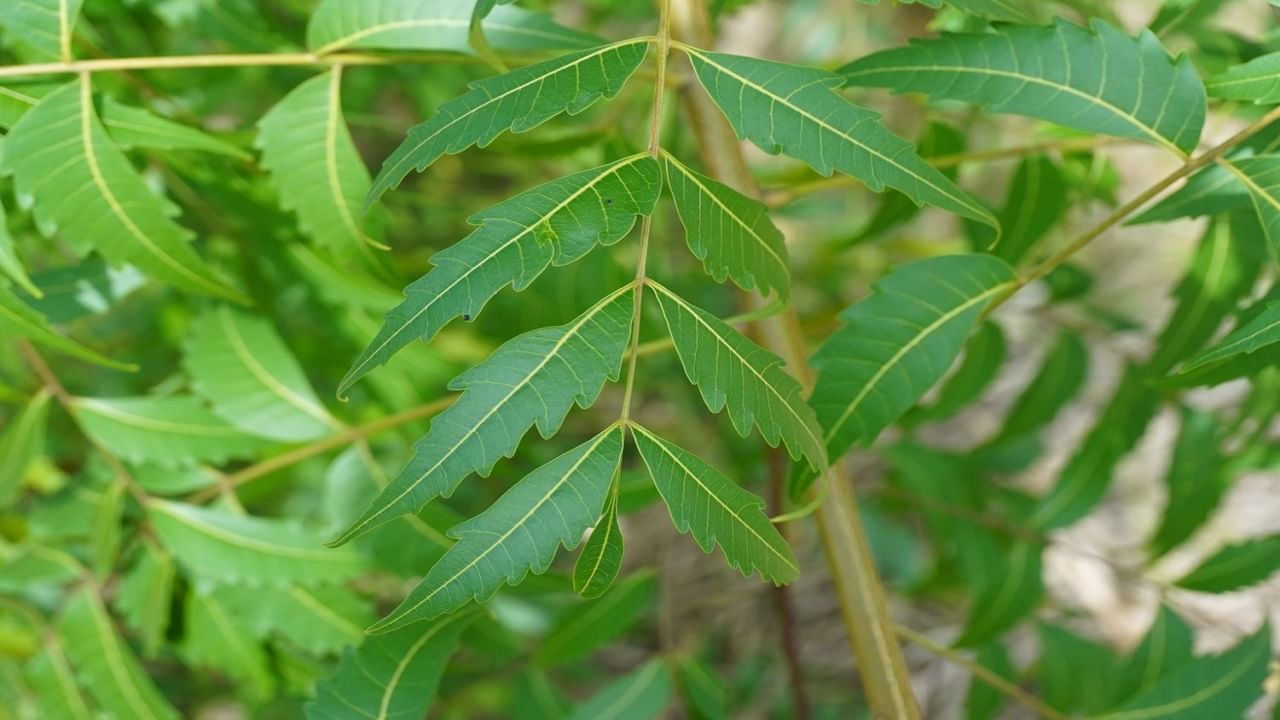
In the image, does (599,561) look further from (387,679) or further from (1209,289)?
(1209,289)

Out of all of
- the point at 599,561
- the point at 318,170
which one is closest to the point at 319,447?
the point at 318,170

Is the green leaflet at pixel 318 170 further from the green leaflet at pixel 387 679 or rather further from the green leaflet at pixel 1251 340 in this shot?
the green leaflet at pixel 1251 340

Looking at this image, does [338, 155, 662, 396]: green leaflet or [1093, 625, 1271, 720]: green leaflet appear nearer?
[338, 155, 662, 396]: green leaflet

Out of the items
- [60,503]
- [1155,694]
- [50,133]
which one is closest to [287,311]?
[60,503]

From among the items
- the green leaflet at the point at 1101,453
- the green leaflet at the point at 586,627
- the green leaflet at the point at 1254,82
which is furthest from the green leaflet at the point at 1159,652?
the green leaflet at the point at 1254,82

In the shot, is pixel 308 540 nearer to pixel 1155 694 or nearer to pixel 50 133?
pixel 50 133

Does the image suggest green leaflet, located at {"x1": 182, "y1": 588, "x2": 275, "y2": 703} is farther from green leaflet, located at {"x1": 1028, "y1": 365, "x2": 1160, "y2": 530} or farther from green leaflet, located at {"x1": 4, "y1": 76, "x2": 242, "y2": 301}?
green leaflet, located at {"x1": 1028, "y1": 365, "x2": 1160, "y2": 530}

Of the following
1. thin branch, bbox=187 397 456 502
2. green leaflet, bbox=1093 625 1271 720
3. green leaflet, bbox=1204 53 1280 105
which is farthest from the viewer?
thin branch, bbox=187 397 456 502

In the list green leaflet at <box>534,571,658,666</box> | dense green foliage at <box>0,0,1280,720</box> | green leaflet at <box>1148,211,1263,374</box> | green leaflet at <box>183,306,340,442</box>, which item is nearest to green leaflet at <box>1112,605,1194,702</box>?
dense green foliage at <box>0,0,1280,720</box>
